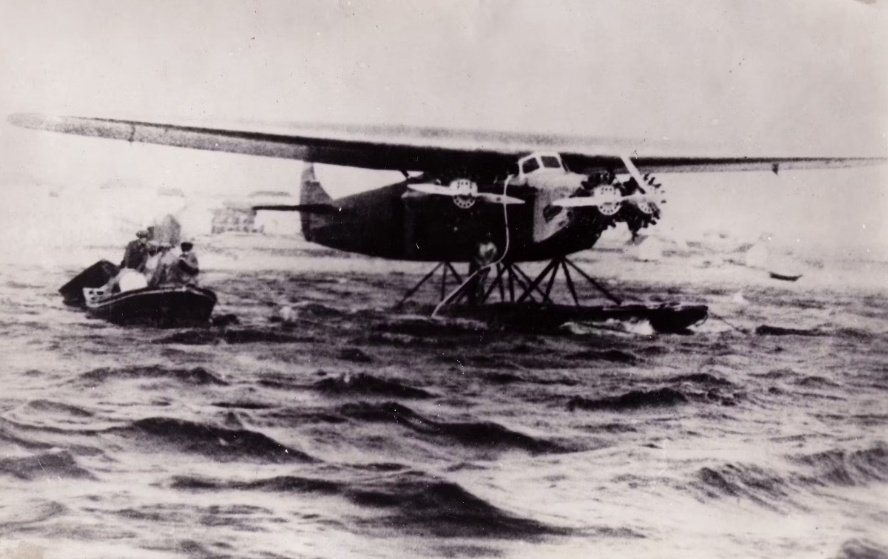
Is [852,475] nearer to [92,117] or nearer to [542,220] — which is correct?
[542,220]

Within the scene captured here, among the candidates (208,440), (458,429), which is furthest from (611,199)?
(208,440)

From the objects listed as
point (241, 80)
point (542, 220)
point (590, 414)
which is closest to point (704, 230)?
point (542, 220)

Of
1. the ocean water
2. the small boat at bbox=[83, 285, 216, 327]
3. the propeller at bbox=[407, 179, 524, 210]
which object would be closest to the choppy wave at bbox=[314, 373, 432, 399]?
the ocean water

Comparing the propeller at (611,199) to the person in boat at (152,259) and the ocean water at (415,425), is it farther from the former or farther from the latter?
the person in boat at (152,259)

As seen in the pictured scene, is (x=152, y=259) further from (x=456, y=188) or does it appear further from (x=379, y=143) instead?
(x=456, y=188)

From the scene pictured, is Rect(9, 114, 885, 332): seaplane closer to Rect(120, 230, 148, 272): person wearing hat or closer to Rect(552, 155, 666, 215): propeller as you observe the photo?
Rect(552, 155, 666, 215): propeller

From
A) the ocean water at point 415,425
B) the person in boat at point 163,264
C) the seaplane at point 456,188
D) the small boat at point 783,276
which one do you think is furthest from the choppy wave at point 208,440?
the small boat at point 783,276
